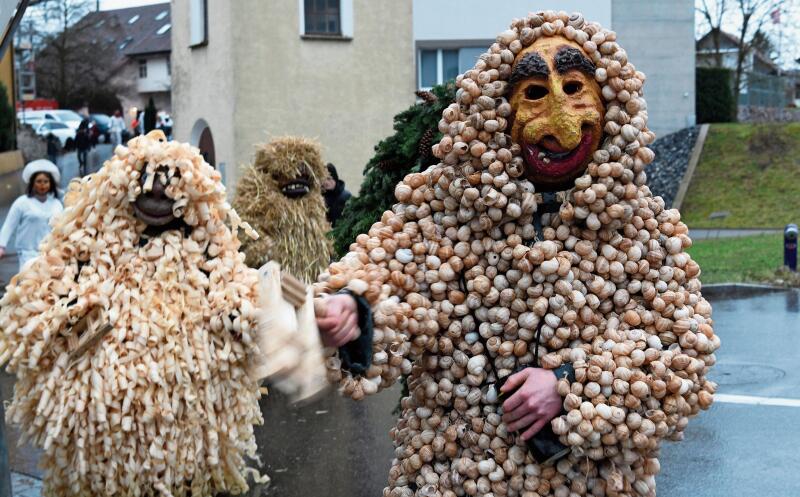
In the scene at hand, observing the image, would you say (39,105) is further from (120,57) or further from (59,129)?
(120,57)

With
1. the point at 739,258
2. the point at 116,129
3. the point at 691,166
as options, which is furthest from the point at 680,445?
the point at 116,129

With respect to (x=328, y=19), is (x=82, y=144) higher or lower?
lower

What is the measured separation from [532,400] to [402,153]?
2164mm

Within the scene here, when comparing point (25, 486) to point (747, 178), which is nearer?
point (25, 486)

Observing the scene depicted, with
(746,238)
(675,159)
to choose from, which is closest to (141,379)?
(746,238)

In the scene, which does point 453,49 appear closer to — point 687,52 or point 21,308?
point 687,52

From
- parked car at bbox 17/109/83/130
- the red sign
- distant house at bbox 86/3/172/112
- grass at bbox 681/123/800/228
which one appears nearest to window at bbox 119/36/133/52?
distant house at bbox 86/3/172/112

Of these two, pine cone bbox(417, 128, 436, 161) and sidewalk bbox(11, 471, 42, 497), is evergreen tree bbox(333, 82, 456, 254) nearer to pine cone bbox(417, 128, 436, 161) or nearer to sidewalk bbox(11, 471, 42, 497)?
pine cone bbox(417, 128, 436, 161)

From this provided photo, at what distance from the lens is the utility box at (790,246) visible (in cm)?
1365

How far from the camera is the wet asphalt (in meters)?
6.03

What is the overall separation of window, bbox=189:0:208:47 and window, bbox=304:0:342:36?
2020 millimetres

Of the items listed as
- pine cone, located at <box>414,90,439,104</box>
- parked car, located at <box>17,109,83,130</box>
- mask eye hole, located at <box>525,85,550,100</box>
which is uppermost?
parked car, located at <box>17,109,83,130</box>

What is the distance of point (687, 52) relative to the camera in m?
24.4

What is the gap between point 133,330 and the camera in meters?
4.52
